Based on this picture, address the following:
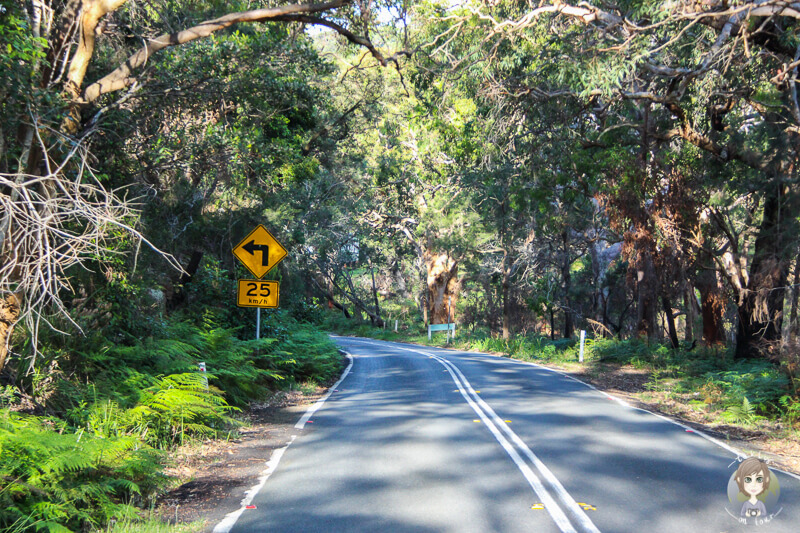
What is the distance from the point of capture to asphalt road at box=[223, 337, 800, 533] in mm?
5727

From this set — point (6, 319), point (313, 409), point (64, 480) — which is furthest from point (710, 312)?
point (64, 480)

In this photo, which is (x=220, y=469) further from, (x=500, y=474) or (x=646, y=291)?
(x=646, y=291)

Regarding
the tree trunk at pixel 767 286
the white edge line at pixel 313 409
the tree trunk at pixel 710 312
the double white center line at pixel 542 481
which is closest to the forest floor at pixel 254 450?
the white edge line at pixel 313 409

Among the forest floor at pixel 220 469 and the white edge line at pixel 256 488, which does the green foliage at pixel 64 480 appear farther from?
the white edge line at pixel 256 488

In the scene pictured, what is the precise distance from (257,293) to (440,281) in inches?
1139

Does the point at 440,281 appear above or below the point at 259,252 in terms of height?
above

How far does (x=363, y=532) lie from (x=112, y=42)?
11.5 m

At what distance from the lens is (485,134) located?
17156mm

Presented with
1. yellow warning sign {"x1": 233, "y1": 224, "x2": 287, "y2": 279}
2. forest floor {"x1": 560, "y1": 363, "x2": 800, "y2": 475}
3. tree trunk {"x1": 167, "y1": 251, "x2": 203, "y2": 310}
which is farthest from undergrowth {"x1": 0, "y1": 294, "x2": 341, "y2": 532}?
forest floor {"x1": 560, "y1": 363, "x2": 800, "y2": 475}

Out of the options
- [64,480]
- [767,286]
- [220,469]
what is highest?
Answer: [767,286]

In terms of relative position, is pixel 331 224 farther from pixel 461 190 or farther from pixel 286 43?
pixel 286 43

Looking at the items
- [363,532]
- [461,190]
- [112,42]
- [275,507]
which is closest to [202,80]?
[112,42]

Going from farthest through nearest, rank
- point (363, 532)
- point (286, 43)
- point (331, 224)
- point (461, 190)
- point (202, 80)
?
point (331, 224)
point (461, 190)
point (286, 43)
point (202, 80)
point (363, 532)

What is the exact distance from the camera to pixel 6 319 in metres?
7.65
